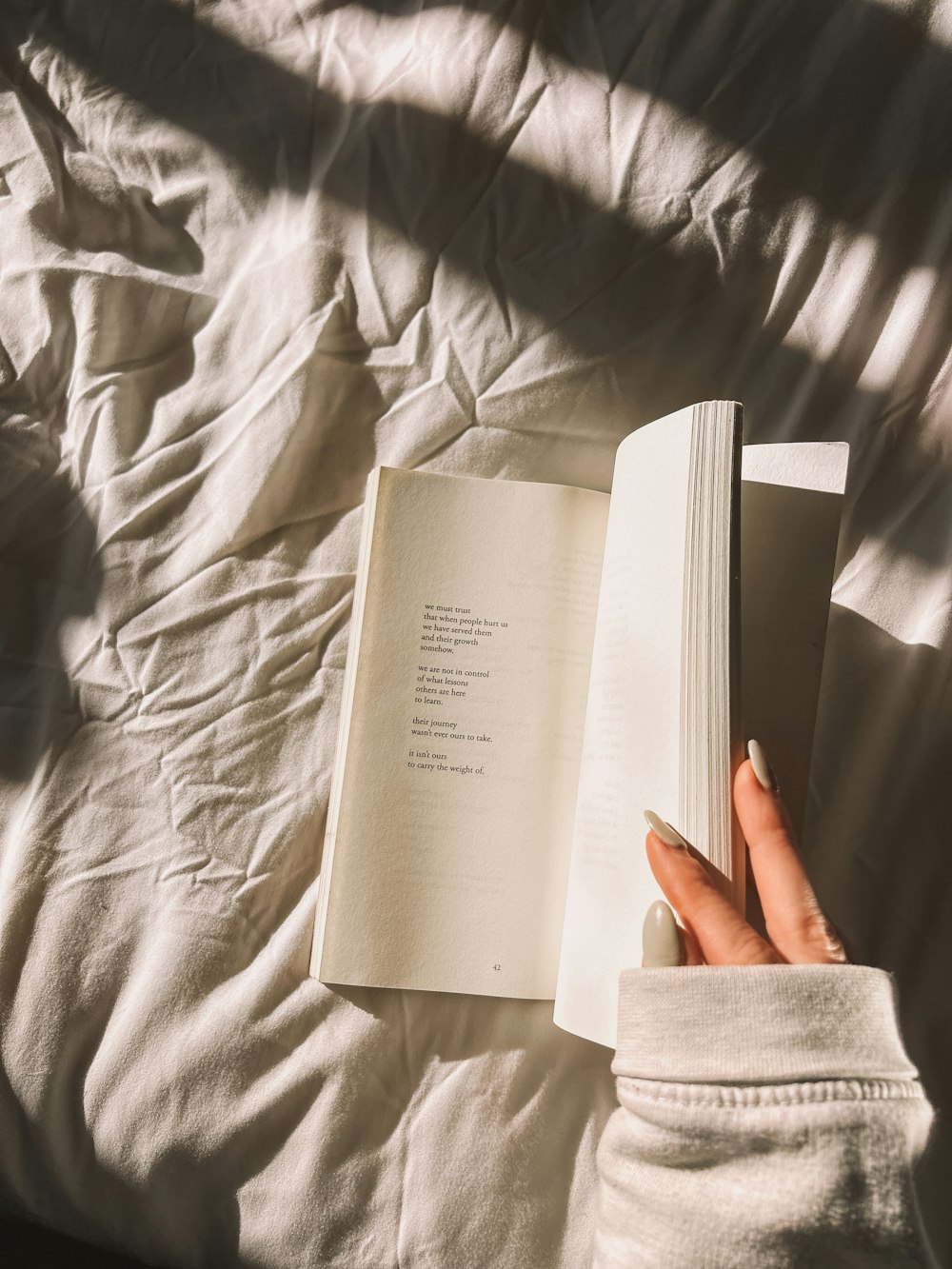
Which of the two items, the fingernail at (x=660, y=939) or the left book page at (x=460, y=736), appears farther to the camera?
the left book page at (x=460, y=736)

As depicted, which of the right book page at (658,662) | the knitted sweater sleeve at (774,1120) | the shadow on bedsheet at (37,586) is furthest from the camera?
the shadow on bedsheet at (37,586)

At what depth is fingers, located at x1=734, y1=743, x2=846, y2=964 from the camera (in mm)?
473

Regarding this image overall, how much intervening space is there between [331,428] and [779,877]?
0.45 meters

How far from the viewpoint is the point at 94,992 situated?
59 centimetres

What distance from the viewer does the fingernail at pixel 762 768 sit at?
1.62ft

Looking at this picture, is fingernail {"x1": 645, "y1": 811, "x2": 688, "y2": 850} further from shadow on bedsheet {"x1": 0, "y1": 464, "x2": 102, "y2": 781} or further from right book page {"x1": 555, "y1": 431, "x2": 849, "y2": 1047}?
shadow on bedsheet {"x1": 0, "y1": 464, "x2": 102, "y2": 781}

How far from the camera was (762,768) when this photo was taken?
0.50 m

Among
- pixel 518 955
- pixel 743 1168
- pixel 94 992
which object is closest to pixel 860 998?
pixel 743 1168

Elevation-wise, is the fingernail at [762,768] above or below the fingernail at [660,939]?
above

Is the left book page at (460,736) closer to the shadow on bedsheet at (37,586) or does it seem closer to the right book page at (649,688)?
the right book page at (649,688)

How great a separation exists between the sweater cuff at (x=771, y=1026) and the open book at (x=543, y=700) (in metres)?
0.08

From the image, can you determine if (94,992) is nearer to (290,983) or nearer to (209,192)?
(290,983)

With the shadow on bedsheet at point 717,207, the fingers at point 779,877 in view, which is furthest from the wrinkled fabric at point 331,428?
the fingers at point 779,877

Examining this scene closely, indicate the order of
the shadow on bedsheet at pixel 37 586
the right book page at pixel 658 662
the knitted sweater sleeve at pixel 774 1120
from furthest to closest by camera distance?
1. the shadow on bedsheet at pixel 37 586
2. the right book page at pixel 658 662
3. the knitted sweater sleeve at pixel 774 1120
